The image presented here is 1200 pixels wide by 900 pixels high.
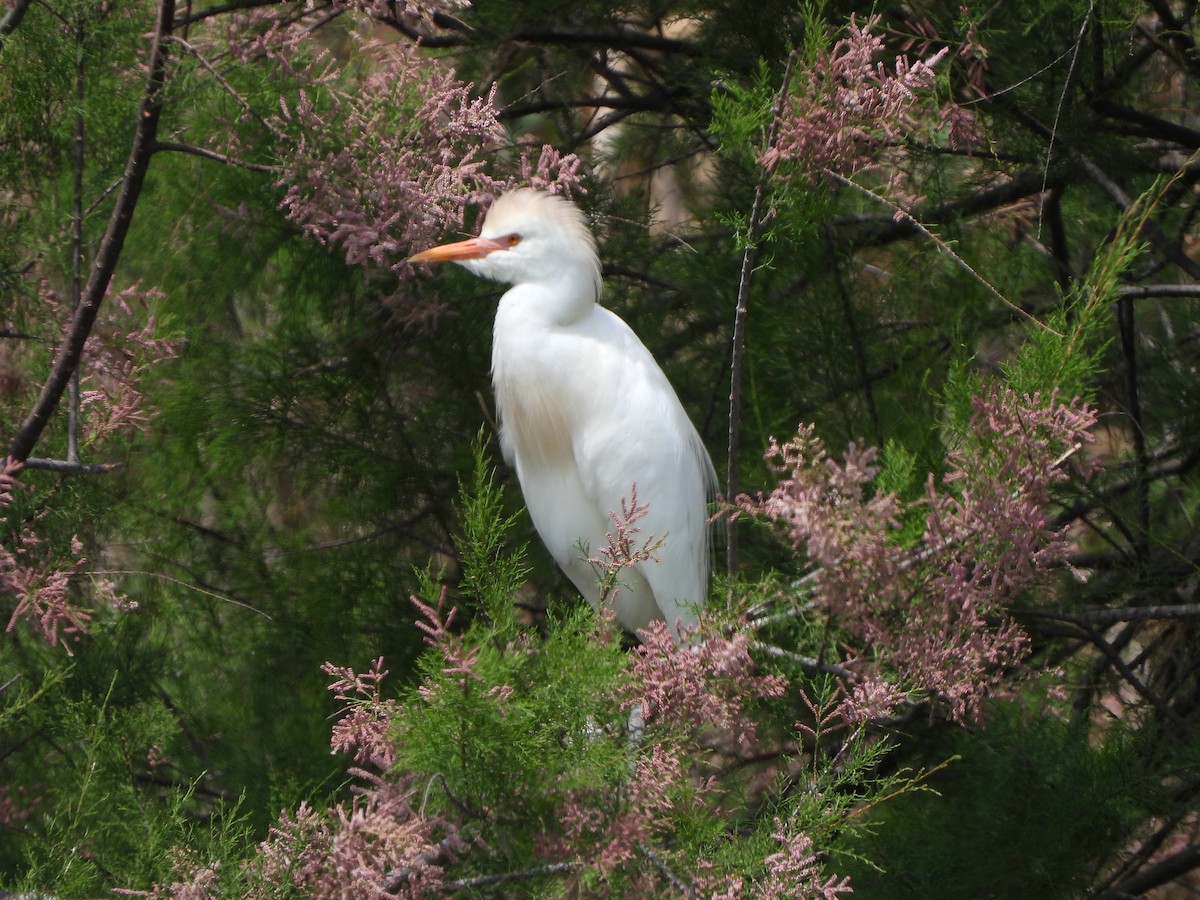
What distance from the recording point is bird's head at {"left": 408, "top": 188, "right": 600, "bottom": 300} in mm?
2164

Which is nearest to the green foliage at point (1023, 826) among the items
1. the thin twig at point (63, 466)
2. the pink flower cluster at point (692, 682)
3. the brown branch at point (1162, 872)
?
the brown branch at point (1162, 872)

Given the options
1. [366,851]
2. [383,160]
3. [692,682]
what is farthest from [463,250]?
[366,851]

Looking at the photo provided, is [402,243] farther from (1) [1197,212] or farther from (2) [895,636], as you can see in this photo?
(1) [1197,212]

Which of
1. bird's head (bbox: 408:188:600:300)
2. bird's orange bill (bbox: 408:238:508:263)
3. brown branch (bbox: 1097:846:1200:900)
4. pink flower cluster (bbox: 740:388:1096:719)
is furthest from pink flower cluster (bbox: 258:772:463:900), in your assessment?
brown branch (bbox: 1097:846:1200:900)

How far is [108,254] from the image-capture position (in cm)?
159

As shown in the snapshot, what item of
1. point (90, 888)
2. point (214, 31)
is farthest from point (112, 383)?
point (90, 888)

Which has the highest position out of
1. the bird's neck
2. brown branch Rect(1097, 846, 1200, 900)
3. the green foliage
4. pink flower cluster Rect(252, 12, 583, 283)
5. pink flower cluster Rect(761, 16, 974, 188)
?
pink flower cluster Rect(761, 16, 974, 188)

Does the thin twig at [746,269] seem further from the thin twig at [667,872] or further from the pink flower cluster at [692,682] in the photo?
the thin twig at [667,872]

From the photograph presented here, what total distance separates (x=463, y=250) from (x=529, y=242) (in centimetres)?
12

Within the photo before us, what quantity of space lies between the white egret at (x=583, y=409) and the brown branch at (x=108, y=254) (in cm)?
62

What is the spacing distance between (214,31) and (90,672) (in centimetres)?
115

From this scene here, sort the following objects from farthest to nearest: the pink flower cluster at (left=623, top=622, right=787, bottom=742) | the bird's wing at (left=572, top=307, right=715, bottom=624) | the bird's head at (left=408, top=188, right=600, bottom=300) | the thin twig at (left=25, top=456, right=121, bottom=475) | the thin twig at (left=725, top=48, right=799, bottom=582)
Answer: the bird's wing at (left=572, top=307, right=715, bottom=624)
the bird's head at (left=408, top=188, right=600, bottom=300)
the thin twig at (left=25, top=456, right=121, bottom=475)
the thin twig at (left=725, top=48, right=799, bottom=582)
the pink flower cluster at (left=623, top=622, right=787, bottom=742)

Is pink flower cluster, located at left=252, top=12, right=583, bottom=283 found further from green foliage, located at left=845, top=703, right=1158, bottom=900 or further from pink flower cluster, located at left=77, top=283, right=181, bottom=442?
green foliage, located at left=845, top=703, right=1158, bottom=900

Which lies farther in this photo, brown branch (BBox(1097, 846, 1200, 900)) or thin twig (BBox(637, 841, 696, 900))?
brown branch (BBox(1097, 846, 1200, 900))
